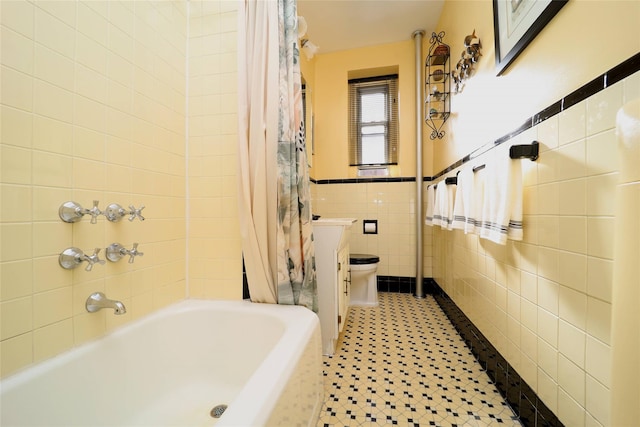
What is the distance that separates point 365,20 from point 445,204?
6.35 feet

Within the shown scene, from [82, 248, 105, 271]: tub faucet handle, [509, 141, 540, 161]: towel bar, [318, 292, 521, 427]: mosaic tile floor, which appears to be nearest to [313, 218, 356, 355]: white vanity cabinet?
[318, 292, 521, 427]: mosaic tile floor

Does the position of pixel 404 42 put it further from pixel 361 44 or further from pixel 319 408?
pixel 319 408

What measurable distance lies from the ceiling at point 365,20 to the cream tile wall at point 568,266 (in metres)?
1.93

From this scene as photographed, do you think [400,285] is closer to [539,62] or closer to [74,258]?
[539,62]

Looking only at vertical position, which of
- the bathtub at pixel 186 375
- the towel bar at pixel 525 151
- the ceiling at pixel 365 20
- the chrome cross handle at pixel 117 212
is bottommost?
the bathtub at pixel 186 375

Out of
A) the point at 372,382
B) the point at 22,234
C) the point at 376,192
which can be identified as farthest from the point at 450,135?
the point at 22,234

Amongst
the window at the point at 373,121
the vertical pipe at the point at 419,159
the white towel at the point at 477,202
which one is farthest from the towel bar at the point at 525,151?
the window at the point at 373,121

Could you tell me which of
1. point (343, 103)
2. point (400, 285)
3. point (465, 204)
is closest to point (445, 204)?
point (465, 204)

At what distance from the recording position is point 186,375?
119 cm

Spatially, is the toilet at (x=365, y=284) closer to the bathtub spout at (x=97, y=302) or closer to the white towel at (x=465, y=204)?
the white towel at (x=465, y=204)

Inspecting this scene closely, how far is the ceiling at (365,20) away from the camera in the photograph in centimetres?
228

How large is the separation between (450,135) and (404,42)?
1376 mm

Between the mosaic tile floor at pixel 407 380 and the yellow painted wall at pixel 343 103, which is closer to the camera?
the mosaic tile floor at pixel 407 380

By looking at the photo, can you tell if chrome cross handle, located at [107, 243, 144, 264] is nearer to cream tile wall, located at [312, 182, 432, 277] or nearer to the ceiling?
cream tile wall, located at [312, 182, 432, 277]
